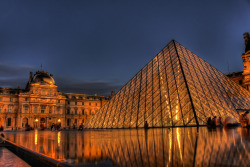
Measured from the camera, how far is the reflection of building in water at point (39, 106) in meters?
49.0

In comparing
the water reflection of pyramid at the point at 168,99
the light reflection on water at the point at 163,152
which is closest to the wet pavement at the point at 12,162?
the light reflection on water at the point at 163,152

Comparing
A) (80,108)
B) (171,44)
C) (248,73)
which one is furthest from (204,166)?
(80,108)

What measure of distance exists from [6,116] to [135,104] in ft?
140

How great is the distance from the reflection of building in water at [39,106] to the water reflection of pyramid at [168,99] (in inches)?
1211

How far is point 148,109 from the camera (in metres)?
15.2

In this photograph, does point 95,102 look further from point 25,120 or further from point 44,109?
point 25,120

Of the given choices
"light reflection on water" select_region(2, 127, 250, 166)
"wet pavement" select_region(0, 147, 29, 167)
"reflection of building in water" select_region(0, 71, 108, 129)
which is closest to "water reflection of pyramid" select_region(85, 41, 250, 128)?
"light reflection on water" select_region(2, 127, 250, 166)

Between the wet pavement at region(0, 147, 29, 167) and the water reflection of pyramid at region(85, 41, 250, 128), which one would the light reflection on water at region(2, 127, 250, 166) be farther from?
the water reflection of pyramid at region(85, 41, 250, 128)

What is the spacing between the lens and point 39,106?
5197 cm

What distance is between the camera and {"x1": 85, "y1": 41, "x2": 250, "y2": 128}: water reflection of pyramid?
13.3 meters

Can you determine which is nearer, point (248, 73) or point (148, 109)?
point (148, 109)

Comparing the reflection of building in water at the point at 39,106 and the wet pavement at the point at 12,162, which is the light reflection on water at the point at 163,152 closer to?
the wet pavement at the point at 12,162

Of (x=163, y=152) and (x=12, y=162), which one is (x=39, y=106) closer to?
(x=12, y=162)

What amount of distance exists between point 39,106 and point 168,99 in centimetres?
4496
